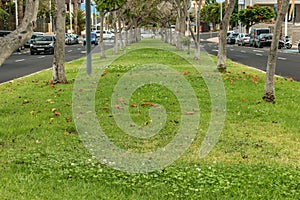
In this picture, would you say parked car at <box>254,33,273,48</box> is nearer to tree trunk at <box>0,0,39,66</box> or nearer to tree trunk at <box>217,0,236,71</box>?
tree trunk at <box>217,0,236,71</box>

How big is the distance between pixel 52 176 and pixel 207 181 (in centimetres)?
175

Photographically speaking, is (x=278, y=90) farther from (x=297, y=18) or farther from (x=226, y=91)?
(x=297, y=18)

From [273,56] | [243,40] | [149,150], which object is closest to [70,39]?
[243,40]

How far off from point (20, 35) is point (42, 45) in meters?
→ 31.1

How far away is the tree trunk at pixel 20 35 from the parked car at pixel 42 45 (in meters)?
30.6

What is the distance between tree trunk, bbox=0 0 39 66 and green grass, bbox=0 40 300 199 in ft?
4.03

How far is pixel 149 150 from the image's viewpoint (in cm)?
745

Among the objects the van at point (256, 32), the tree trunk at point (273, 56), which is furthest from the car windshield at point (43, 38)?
the tree trunk at point (273, 56)

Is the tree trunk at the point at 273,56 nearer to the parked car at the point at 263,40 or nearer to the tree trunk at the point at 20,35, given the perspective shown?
the tree trunk at the point at 20,35

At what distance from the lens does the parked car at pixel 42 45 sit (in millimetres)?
39656

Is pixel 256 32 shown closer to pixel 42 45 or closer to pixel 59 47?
pixel 42 45

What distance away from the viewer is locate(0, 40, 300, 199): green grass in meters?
5.67

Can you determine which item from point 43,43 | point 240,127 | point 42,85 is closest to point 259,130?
point 240,127

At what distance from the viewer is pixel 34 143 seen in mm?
7691
